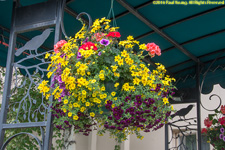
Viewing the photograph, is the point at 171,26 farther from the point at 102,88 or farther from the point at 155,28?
the point at 102,88

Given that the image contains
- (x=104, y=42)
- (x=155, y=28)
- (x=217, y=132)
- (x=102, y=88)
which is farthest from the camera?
(x=217, y=132)

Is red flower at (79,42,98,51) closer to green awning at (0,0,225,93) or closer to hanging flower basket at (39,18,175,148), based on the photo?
hanging flower basket at (39,18,175,148)

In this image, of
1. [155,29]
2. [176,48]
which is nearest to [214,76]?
[176,48]

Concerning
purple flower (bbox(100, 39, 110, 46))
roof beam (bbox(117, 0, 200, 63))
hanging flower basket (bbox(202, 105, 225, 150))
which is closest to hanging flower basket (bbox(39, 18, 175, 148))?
purple flower (bbox(100, 39, 110, 46))

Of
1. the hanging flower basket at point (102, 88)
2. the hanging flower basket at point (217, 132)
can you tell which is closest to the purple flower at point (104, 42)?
the hanging flower basket at point (102, 88)

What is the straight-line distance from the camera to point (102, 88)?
181 cm

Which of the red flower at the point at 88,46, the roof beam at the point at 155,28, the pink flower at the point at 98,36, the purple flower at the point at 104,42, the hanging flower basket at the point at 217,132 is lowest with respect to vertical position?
the hanging flower basket at the point at 217,132

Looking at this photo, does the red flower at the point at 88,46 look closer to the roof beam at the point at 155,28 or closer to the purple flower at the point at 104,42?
the purple flower at the point at 104,42

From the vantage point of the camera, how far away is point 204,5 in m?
2.85

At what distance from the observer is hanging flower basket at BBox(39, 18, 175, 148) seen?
70.8 inches

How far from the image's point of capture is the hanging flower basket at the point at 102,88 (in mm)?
1798

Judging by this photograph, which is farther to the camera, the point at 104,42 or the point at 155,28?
the point at 155,28

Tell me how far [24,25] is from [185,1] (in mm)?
1410

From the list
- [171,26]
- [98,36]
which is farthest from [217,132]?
[98,36]
